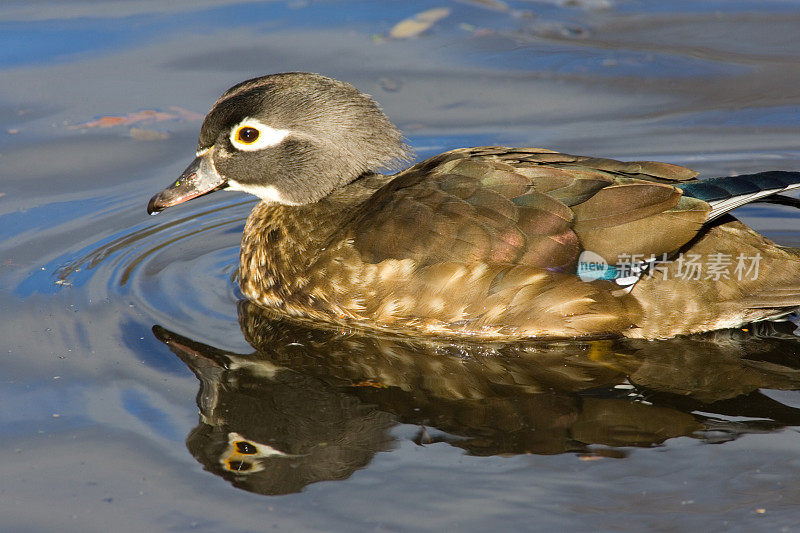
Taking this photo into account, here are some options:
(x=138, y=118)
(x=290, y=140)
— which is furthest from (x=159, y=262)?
(x=138, y=118)

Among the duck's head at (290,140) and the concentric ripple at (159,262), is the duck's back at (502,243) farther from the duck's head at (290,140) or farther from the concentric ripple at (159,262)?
the concentric ripple at (159,262)

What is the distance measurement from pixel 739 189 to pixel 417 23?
5.84m

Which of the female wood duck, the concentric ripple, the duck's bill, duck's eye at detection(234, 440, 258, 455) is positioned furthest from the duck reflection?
the duck's bill

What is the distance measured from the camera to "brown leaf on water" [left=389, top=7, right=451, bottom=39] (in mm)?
10836

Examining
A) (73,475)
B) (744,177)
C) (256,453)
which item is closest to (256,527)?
(256,453)

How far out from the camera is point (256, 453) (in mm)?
5340

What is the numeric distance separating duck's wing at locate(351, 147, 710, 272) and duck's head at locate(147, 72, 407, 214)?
70 cm

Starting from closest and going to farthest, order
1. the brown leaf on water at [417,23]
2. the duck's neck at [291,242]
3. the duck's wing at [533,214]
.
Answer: the duck's wing at [533,214] → the duck's neck at [291,242] → the brown leaf on water at [417,23]

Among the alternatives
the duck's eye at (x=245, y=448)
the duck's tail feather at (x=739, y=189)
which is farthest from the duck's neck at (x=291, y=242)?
the duck's tail feather at (x=739, y=189)

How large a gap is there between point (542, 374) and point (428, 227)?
1.08 m

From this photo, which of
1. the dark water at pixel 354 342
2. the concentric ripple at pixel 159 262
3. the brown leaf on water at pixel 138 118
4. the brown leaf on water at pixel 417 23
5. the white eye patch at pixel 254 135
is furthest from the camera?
the brown leaf on water at pixel 417 23

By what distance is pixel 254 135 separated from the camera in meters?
6.93

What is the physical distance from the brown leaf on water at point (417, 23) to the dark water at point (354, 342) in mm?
139

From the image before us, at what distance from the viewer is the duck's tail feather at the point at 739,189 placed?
5805 millimetres
